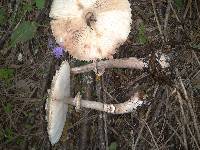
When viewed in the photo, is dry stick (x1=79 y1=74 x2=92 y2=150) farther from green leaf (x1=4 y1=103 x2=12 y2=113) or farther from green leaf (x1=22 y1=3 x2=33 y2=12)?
green leaf (x1=22 y1=3 x2=33 y2=12)

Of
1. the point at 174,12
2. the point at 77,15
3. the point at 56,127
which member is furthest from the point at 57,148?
the point at 174,12

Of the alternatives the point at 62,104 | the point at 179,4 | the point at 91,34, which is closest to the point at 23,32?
the point at 91,34

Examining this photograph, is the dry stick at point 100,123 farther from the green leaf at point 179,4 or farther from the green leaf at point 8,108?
the green leaf at point 179,4

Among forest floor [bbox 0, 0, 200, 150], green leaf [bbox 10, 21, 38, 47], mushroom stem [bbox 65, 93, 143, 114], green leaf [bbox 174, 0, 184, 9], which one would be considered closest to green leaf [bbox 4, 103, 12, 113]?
forest floor [bbox 0, 0, 200, 150]

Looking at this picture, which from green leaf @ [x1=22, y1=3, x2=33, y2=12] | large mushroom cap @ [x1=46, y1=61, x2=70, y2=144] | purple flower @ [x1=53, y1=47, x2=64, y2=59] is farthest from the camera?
green leaf @ [x1=22, y1=3, x2=33, y2=12]

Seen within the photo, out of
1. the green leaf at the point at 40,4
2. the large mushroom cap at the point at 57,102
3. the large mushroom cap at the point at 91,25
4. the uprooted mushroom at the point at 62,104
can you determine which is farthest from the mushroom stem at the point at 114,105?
the green leaf at the point at 40,4

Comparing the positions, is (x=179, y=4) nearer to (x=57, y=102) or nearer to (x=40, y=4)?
(x=40, y=4)
